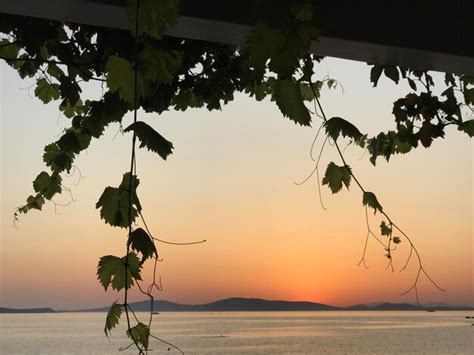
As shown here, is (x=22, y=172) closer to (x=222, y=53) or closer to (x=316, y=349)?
(x=316, y=349)

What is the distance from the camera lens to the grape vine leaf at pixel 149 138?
61 cm

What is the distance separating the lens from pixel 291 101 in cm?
56

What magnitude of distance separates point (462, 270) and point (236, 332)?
31.5 meters

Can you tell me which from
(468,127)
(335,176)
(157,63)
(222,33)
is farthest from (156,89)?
(157,63)

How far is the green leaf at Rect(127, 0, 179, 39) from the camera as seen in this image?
0.53 meters

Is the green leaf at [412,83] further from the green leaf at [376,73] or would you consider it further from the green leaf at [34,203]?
the green leaf at [34,203]

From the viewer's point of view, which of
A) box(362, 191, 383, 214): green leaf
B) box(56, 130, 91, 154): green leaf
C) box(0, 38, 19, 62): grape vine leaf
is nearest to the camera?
box(362, 191, 383, 214): green leaf

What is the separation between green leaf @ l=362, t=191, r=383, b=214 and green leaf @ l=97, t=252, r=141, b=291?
263 millimetres

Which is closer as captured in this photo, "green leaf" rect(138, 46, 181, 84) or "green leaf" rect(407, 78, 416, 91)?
"green leaf" rect(138, 46, 181, 84)

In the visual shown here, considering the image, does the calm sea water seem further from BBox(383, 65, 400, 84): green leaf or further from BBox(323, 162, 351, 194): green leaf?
BBox(323, 162, 351, 194): green leaf

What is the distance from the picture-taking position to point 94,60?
1.47 metres

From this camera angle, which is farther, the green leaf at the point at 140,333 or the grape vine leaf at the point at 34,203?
the grape vine leaf at the point at 34,203

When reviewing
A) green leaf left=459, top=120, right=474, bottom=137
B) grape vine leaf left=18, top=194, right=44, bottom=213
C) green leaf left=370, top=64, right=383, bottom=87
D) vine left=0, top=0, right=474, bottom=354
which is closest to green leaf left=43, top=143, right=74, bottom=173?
vine left=0, top=0, right=474, bottom=354

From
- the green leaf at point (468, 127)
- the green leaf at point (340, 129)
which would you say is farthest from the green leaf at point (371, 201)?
the green leaf at point (468, 127)
